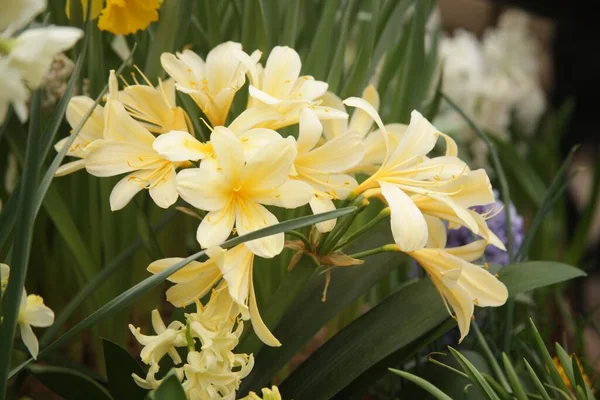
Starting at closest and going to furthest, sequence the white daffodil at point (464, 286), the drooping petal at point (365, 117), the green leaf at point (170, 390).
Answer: the green leaf at point (170, 390), the white daffodil at point (464, 286), the drooping petal at point (365, 117)

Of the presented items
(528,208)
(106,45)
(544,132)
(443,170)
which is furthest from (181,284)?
(544,132)

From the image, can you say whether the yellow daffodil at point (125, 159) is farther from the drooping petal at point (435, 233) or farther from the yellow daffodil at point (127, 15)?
the drooping petal at point (435, 233)

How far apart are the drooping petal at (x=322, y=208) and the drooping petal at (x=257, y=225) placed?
28mm

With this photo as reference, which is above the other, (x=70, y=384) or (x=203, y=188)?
(x=203, y=188)

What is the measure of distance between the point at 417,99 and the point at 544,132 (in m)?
0.94

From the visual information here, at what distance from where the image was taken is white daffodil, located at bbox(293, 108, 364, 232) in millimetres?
467

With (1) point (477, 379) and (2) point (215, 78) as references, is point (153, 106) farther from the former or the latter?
(1) point (477, 379)

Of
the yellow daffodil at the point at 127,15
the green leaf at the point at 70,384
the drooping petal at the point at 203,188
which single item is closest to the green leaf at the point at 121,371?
the green leaf at the point at 70,384

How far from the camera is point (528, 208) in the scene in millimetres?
1320

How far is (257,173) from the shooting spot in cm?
44

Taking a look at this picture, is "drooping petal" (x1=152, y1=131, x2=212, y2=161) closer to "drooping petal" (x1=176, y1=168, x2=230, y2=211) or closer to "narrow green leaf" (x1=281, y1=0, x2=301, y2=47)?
"drooping petal" (x1=176, y1=168, x2=230, y2=211)

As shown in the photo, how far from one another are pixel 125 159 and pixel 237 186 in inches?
3.5

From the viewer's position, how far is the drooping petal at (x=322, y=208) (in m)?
0.47

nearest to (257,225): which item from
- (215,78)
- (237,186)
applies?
(237,186)
